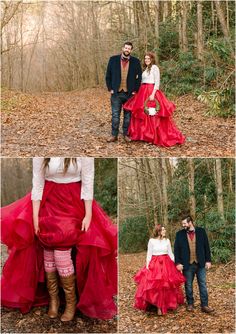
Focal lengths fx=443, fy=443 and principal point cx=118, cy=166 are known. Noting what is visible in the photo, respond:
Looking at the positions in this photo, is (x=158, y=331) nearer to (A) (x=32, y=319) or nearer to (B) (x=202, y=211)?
(A) (x=32, y=319)

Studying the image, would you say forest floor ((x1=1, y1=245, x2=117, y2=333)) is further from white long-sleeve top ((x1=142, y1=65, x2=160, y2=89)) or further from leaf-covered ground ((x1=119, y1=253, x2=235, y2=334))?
white long-sleeve top ((x1=142, y1=65, x2=160, y2=89))

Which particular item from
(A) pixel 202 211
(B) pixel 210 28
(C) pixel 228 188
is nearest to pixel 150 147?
(A) pixel 202 211

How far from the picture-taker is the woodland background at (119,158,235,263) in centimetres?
460

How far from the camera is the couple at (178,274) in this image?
14.7ft

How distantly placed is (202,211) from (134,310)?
218 cm

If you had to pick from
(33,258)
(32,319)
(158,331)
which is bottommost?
(158,331)

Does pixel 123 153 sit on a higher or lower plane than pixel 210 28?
lower

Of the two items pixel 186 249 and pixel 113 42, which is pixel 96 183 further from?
pixel 113 42

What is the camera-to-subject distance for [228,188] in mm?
6910

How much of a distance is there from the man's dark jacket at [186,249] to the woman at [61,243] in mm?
1120

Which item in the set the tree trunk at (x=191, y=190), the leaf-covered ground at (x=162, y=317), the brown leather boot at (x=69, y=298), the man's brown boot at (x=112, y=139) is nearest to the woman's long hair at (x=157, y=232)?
the leaf-covered ground at (x=162, y=317)

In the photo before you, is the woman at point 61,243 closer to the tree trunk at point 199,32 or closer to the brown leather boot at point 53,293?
the brown leather boot at point 53,293

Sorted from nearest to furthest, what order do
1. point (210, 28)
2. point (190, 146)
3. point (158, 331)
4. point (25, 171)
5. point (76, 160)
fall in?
1. point (76, 160)
2. point (158, 331)
3. point (25, 171)
4. point (190, 146)
5. point (210, 28)

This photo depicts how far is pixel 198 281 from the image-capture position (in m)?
4.52
